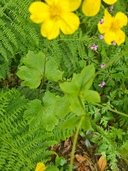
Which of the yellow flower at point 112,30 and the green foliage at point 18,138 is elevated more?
the yellow flower at point 112,30

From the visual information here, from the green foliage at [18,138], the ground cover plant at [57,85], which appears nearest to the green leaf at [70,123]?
the ground cover plant at [57,85]

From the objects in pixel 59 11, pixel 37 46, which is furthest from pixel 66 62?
pixel 59 11

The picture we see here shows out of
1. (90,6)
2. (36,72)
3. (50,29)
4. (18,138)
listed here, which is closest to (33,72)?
(36,72)

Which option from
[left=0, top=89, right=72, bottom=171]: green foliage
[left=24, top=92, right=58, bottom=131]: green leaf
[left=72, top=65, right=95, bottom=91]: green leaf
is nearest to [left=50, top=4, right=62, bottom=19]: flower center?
[left=72, top=65, right=95, bottom=91]: green leaf

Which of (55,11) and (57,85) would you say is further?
(57,85)

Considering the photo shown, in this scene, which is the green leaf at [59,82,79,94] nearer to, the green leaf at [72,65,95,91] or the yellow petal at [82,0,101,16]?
the green leaf at [72,65,95,91]

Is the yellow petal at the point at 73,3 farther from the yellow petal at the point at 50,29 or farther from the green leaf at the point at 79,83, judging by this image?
the green leaf at the point at 79,83

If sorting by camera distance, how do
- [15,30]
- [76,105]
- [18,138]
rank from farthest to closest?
[15,30] → [18,138] → [76,105]

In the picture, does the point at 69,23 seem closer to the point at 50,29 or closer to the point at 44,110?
the point at 50,29
